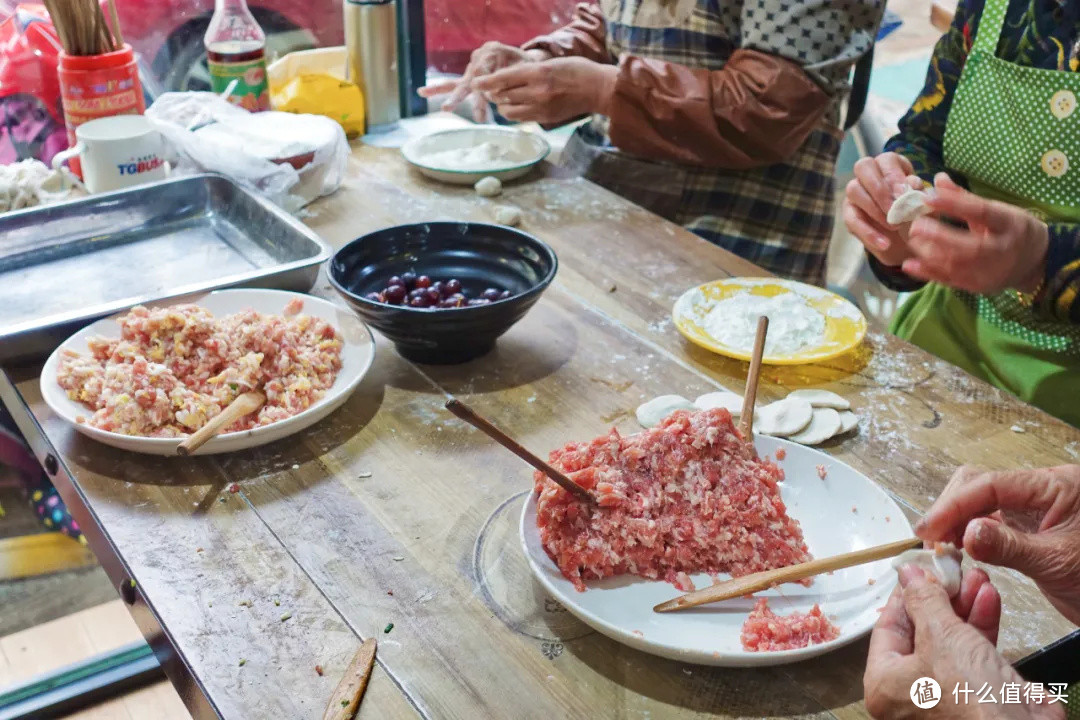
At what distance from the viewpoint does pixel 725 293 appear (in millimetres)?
1869

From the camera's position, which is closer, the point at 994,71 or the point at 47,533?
the point at 994,71

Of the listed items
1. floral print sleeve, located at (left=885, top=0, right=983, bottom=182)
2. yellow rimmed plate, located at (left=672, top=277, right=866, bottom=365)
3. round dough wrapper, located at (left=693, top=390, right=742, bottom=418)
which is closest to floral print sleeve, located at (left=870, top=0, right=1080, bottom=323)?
floral print sleeve, located at (left=885, top=0, right=983, bottom=182)

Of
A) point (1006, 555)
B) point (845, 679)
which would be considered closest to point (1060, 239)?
point (1006, 555)

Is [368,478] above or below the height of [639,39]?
below

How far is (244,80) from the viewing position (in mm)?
2570

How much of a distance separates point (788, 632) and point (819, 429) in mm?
480

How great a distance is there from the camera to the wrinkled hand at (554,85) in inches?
94.7

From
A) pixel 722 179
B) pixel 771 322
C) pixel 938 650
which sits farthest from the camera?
pixel 722 179

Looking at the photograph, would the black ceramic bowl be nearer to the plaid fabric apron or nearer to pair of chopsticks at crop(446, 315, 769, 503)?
pair of chopsticks at crop(446, 315, 769, 503)

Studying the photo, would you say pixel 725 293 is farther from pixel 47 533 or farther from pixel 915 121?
pixel 47 533

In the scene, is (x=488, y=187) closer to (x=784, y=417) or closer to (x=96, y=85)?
(x=96, y=85)

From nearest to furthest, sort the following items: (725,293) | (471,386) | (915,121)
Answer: (471,386)
(725,293)
(915,121)

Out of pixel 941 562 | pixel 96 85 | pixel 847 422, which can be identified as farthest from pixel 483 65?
pixel 941 562

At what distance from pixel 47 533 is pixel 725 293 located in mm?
1942
